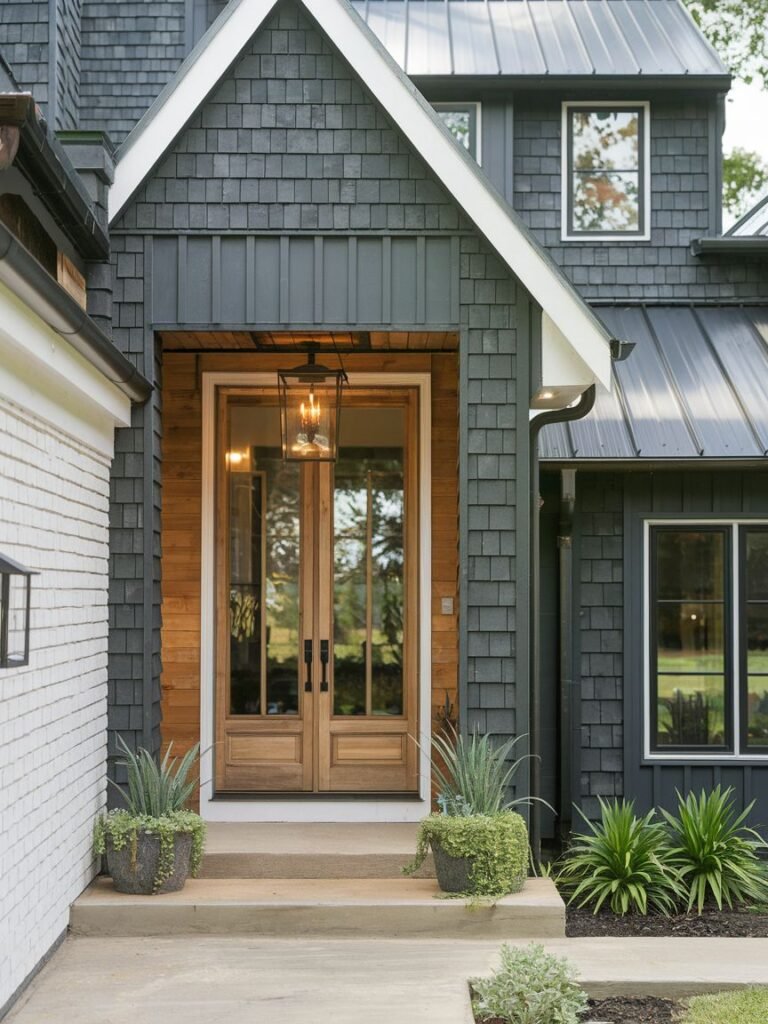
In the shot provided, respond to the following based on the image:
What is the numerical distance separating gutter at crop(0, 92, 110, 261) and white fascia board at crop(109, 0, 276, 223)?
1.19 ft

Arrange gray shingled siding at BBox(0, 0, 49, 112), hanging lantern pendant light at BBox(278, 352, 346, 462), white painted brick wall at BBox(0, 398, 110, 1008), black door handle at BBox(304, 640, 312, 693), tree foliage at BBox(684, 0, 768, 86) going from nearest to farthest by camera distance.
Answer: white painted brick wall at BBox(0, 398, 110, 1008), hanging lantern pendant light at BBox(278, 352, 346, 462), gray shingled siding at BBox(0, 0, 49, 112), black door handle at BBox(304, 640, 312, 693), tree foliage at BBox(684, 0, 768, 86)

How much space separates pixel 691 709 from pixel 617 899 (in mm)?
1455

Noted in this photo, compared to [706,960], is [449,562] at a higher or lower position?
higher

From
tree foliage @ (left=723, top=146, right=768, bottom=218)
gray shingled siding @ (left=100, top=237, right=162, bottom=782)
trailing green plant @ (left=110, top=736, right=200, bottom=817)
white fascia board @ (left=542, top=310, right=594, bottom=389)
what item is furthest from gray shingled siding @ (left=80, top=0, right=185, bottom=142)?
tree foliage @ (left=723, top=146, right=768, bottom=218)

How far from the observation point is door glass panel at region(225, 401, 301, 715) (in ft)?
21.9

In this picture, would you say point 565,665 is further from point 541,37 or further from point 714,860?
point 541,37

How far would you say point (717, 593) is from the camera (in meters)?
6.54

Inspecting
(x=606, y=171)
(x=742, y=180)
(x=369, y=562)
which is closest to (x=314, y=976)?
(x=369, y=562)

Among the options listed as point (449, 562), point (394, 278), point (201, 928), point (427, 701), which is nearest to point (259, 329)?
point (394, 278)

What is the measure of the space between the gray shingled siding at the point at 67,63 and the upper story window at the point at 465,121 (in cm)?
254

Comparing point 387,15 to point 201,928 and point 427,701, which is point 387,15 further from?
point 201,928

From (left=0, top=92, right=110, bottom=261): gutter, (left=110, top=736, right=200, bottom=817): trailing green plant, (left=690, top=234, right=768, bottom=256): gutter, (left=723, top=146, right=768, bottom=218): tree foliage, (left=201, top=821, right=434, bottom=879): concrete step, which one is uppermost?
(left=723, top=146, right=768, bottom=218): tree foliage

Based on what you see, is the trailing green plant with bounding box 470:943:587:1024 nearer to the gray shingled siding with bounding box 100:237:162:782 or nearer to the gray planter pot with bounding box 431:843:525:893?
the gray planter pot with bounding box 431:843:525:893

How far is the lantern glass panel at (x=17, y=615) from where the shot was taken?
13.0 ft
